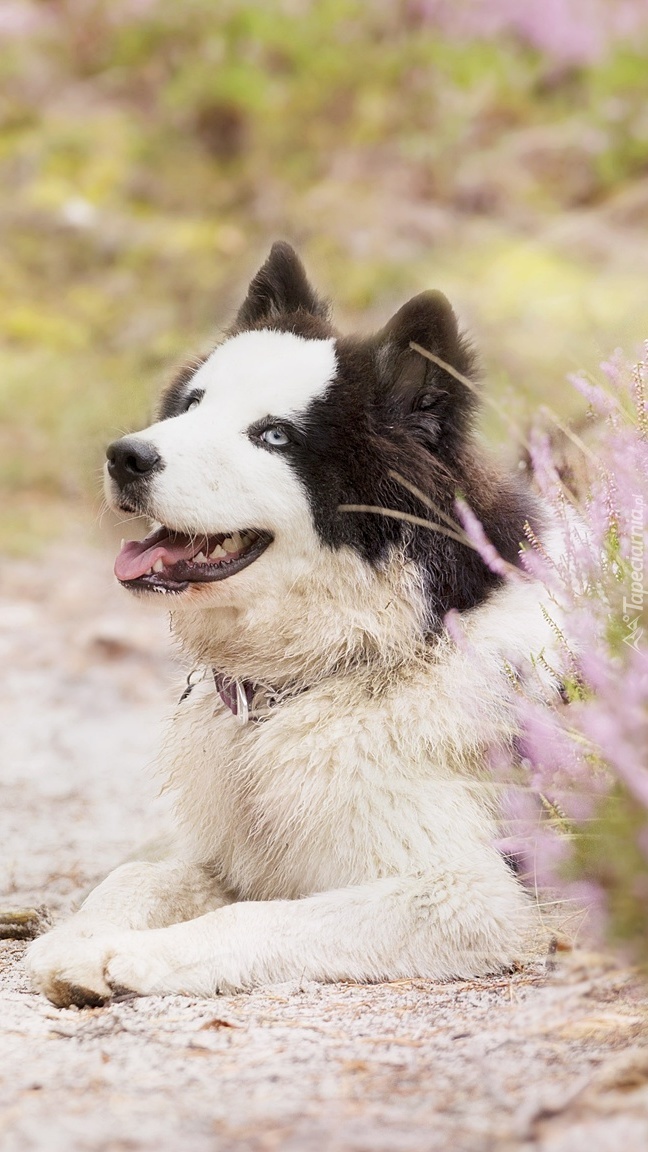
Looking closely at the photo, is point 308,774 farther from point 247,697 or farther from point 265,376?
point 265,376

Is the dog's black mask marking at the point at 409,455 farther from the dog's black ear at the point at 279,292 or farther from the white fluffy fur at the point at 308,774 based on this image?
the dog's black ear at the point at 279,292

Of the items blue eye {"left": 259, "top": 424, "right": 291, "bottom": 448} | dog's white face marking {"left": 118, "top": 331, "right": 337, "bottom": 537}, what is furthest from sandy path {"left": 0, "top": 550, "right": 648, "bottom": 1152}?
blue eye {"left": 259, "top": 424, "right": 291, "bottom": 448}

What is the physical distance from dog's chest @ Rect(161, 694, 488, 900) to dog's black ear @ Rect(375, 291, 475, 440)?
2.26ft

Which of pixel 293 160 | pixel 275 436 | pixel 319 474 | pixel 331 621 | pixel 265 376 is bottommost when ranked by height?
pixel 331 621

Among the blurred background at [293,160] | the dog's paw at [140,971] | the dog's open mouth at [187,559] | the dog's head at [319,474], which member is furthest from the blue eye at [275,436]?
the blurred background at [293,160]

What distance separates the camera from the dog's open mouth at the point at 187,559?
2.54m

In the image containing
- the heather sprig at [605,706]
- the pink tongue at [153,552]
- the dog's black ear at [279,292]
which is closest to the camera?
the heather sprig at [605,706]

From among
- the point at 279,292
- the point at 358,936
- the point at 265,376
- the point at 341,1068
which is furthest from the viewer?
the point at 279,292

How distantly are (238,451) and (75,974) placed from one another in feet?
3.62

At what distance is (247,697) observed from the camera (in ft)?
8.78

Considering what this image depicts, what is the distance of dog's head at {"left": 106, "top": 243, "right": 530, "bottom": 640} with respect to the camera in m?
2.47

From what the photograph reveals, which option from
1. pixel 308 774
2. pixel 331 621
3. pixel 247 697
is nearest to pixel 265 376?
pixel 331 621

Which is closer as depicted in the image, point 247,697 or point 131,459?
point 131,459

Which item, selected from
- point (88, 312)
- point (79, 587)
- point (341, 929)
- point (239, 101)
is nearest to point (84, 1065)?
point (341, 929)
